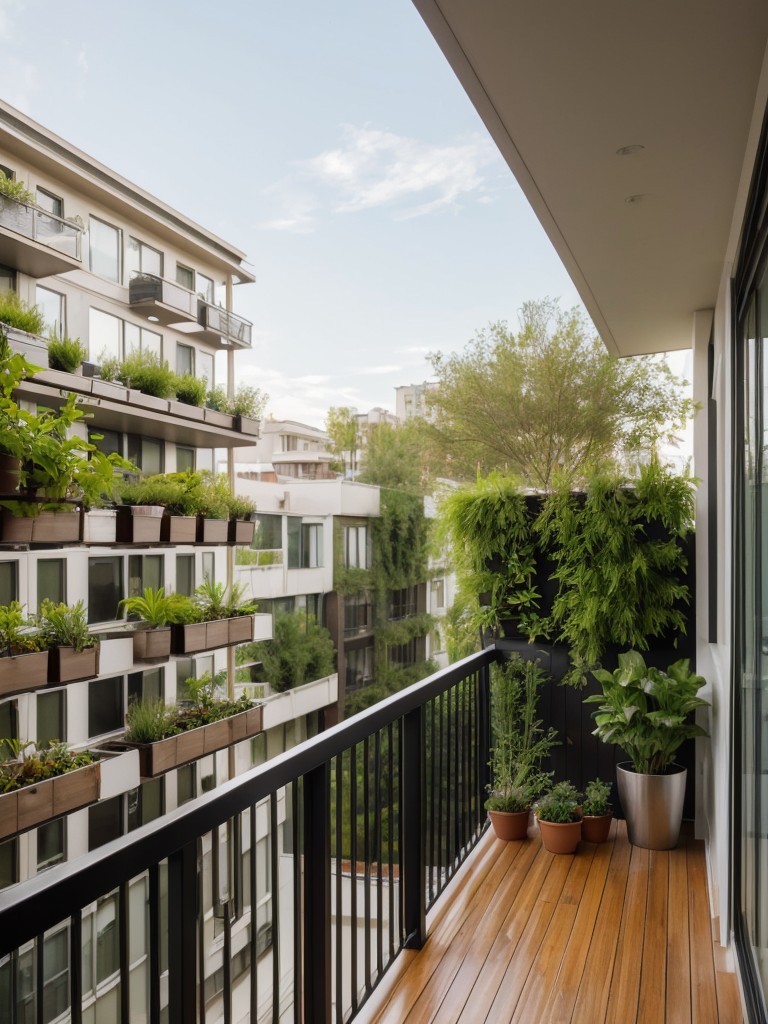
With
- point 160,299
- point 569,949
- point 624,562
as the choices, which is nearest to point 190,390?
point 160,299

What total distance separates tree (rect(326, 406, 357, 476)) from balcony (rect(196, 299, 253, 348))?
651cm

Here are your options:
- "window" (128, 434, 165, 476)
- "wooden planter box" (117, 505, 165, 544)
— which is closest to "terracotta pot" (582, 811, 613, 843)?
"wooden planter box" (117, 505, 165, 544)

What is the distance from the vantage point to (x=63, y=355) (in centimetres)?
922

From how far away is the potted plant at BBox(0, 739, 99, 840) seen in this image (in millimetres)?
7410

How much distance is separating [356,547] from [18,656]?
13254mm

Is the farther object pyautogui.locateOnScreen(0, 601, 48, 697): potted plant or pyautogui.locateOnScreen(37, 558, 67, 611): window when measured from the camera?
pyautogui.locateOnScreen(37, 558, 67, 611): window

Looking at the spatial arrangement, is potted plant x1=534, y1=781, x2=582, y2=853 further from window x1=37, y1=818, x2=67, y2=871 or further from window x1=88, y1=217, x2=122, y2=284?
window x1=88, y1=217, x2=122, y2=284

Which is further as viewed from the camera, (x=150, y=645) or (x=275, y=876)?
(x=150, y=645)

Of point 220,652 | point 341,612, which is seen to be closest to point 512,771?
point 220,652

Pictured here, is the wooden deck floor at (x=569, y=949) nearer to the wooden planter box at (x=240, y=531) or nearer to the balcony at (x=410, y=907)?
the balcony at (x=410, y=907)

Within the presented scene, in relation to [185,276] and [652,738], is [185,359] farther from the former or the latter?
[652,738]

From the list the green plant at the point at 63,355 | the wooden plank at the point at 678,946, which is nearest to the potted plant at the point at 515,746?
the wooden plank at the point at 678,946

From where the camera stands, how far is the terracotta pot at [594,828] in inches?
135

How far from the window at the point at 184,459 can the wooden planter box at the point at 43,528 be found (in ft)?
18.6
